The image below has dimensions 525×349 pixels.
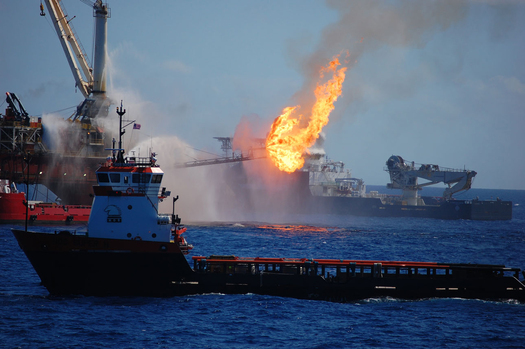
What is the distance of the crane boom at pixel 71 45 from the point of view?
289 feet

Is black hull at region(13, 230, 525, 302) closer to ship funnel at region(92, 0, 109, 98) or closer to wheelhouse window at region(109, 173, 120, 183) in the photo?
wheelhouse window at region(109, 173, 120, 183)

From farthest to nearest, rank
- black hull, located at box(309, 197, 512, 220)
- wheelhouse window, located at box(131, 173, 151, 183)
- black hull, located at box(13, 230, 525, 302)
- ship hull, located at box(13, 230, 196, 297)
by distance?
black hull, located at box(309, 197, 512, 220)
wheelhouse window, located at box(131, 173, 151, 183)
black hull, located at box(13, 230, 525, 302)
ship hull, located at box(13, 230, 196, 297)

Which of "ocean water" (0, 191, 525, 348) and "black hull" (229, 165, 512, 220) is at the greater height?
"black hull" (229, 165, 512, 220)

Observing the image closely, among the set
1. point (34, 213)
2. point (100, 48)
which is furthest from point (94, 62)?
point (34, 213)

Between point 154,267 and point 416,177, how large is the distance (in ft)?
338

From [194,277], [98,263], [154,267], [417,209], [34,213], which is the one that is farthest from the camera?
[417,209]

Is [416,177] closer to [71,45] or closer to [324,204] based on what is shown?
[324,204]

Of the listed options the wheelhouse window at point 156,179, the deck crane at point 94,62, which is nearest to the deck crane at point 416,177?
the deck crane at point 94,62

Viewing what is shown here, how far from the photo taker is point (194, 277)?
31734mm

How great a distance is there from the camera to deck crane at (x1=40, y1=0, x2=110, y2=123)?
86.8 m

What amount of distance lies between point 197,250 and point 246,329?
26166mm

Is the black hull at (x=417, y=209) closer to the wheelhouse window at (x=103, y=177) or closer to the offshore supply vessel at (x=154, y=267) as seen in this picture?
the offshore supply vessel at (x=154, y=267)

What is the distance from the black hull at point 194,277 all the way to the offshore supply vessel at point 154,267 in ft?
0.18

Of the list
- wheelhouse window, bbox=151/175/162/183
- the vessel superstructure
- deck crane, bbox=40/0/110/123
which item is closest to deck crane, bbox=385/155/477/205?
the vessel superstructure
